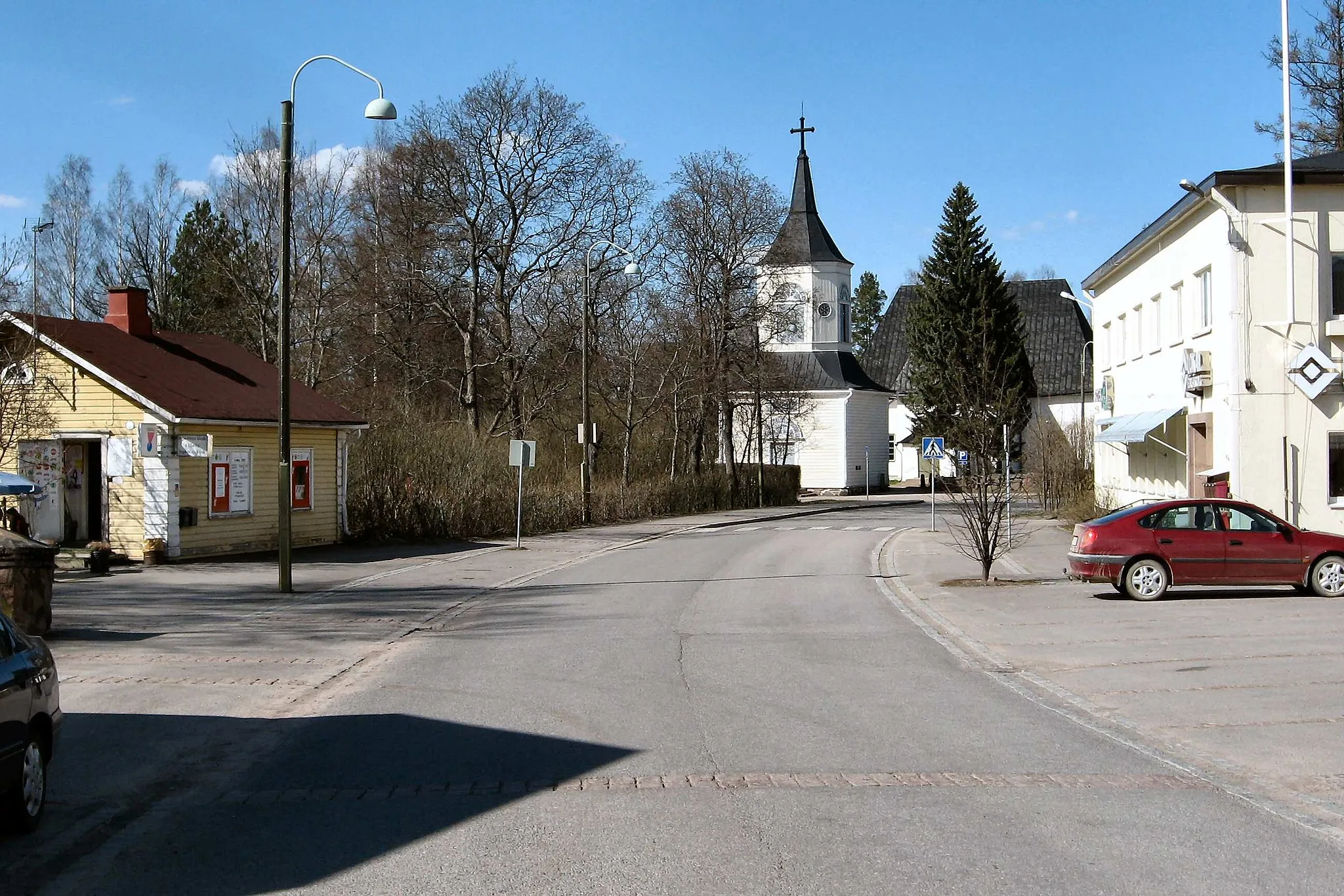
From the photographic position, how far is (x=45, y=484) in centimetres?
2483

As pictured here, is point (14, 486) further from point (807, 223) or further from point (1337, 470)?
point (807, 223)

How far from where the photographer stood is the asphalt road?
571 cm

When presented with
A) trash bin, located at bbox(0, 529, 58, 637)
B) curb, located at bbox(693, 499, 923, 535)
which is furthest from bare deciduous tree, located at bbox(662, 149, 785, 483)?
trash bin, located at bbox(0, 529, 58, 637)

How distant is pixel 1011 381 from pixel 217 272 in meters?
36.8

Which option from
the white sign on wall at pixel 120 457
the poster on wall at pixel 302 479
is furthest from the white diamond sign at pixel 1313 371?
the white sign on wall at pixel 120 457

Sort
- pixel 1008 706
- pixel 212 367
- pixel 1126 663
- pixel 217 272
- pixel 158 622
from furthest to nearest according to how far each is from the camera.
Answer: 1. pixel 217 272
2. pixel 212 367
3. pixel 158 622
4. pixel 1126 663
5. pixel 1008 706

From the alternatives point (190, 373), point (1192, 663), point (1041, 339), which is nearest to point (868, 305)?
point (1041, 339)

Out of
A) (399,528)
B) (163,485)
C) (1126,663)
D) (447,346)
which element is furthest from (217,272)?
(1126,663)

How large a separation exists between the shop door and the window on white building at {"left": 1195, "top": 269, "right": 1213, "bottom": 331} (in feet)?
77.2

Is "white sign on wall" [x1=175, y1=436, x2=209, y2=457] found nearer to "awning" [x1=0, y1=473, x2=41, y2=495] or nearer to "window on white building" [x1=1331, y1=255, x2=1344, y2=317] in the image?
"awning" [x1=0, y1=473, x2=41, y2=495]

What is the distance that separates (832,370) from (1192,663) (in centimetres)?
5993

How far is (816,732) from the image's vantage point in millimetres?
9031

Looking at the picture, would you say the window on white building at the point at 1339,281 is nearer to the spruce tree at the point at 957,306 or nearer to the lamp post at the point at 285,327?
the lamp post at the point at 285,327

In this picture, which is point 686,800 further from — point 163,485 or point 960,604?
point 163,485
